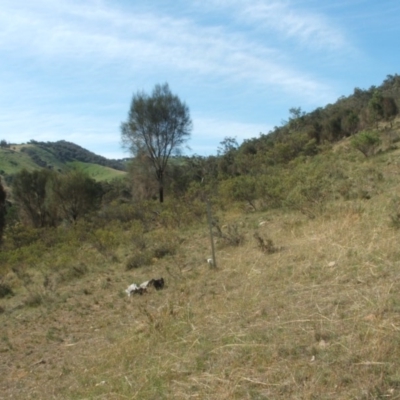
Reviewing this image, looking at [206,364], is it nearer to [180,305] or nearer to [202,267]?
[180,305]

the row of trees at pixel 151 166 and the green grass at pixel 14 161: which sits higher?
the green grass at pixel 14 161

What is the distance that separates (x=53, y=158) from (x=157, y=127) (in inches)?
3249

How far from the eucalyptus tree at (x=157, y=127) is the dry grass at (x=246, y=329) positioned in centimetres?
2005

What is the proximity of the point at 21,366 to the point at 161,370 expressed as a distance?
9.25 feet

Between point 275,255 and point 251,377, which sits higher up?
point 275,255

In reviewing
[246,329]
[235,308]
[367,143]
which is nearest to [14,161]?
[367,143]

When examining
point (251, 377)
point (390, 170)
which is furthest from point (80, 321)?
point (390, 170)

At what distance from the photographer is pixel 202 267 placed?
8570mm

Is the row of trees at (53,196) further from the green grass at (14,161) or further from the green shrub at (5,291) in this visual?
the green grass at (14,161)

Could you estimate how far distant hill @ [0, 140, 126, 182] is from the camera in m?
85.1

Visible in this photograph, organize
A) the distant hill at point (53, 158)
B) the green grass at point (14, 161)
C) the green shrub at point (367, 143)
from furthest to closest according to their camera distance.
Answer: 1. the distant hill at point (53, 158)
2. the green grass at point (14, 161)
3. the green shrub at point (367, 143)

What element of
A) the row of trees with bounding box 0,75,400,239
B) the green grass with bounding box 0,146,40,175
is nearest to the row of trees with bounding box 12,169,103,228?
the row of trees with bounding box 0,75,400,239

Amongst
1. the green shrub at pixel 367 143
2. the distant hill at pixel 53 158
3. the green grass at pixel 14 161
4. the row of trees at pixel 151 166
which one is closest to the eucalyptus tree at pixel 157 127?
the row of trees at pixel 151 166

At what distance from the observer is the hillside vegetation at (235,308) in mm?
3549
